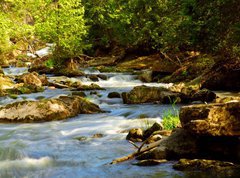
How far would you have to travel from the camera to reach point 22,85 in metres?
20.3

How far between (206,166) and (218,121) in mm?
844

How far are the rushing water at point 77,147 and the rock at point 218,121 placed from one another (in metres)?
0.87

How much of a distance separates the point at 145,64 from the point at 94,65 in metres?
5.15

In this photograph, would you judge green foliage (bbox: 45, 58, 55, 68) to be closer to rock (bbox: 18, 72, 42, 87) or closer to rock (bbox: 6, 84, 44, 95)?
rock (bbox: 18, 72, 42, 87)

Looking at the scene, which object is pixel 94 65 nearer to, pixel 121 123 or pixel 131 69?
pixel 131 69

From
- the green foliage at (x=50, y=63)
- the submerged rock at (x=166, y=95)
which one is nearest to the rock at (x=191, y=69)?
the submerged rock at (x=166, y=95)

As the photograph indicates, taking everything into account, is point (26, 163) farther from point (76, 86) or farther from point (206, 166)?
point (76, 86)

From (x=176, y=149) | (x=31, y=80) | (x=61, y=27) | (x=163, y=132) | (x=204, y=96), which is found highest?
(x=61, y=27)

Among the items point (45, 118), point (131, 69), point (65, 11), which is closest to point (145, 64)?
point (131, 69)

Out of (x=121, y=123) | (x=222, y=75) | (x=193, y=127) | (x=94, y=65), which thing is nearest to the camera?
(x=193, y=127)

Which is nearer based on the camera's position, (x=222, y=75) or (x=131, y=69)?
(x=222, y=75)

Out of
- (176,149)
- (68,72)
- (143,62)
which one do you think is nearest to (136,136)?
(176,149)

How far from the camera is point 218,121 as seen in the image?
6.43m

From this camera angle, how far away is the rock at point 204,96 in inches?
550
